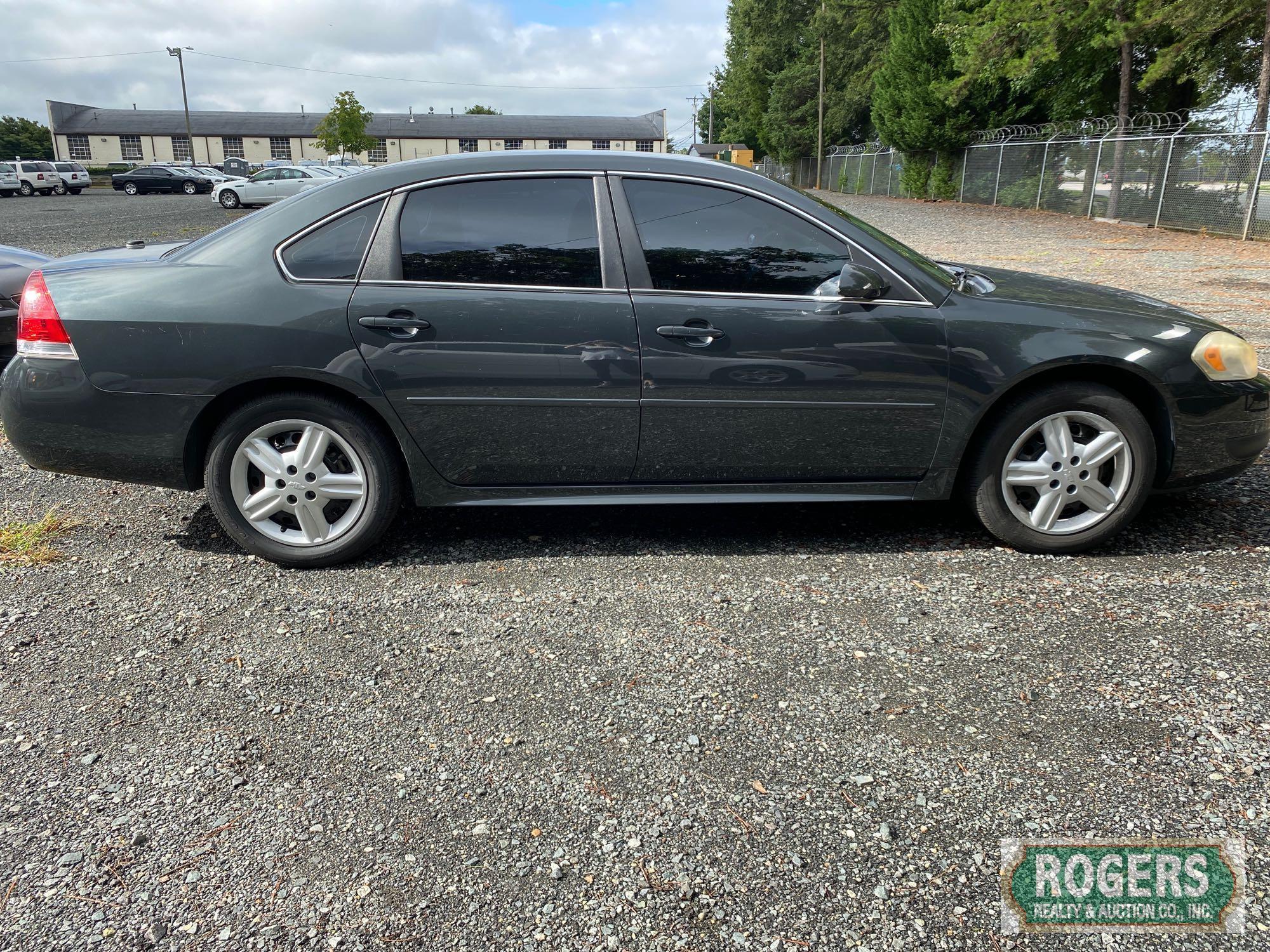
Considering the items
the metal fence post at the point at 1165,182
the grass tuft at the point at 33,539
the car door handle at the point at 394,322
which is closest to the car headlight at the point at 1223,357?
the car door handle at the point at 394,322

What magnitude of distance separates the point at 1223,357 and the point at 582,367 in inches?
105

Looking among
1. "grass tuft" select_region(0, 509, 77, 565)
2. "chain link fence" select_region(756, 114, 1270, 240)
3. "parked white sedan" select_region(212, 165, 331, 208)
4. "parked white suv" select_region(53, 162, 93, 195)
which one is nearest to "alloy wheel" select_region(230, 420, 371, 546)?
"grass tuft" select_region(0, 509, 77, 565)

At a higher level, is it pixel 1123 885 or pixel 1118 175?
pixel 1118 175

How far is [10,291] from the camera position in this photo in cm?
623

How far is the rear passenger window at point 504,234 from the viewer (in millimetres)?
3725

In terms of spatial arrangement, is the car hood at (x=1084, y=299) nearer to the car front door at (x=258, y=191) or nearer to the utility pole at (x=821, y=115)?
the car front door at (x=258, y=191)

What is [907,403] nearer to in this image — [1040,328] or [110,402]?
[1040,328]

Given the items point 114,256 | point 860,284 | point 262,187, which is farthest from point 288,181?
point 860,284

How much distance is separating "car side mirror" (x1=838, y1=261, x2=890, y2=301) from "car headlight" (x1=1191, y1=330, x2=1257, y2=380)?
1.36 metres

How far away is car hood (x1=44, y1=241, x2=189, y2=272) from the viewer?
13.0ft

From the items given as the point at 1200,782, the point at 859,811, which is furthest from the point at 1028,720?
the point at 859,811

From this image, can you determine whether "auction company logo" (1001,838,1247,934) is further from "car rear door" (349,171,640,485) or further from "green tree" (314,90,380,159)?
"green tree" (314,90,380,159)

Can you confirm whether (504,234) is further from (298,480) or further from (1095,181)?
(1095,181)

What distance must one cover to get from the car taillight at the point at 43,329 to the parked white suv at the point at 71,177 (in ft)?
172
